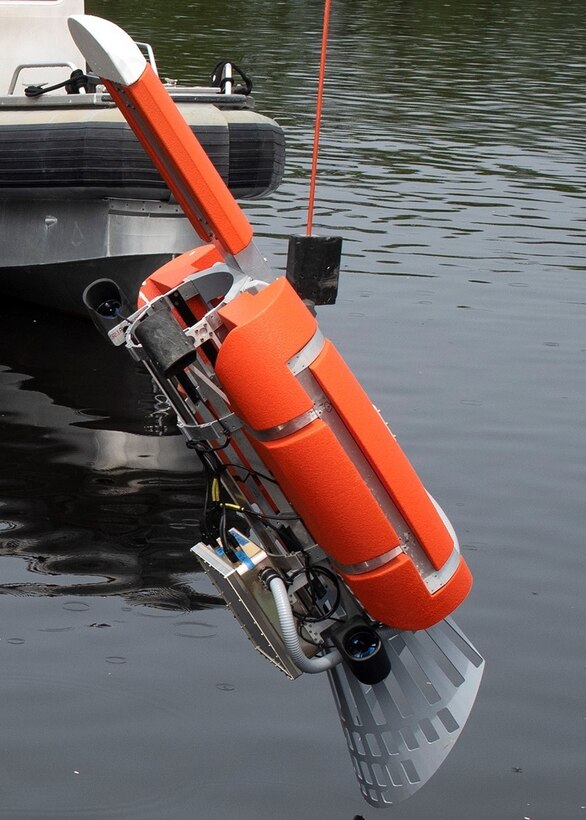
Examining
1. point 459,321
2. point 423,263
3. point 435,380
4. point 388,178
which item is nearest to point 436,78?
point 388,178

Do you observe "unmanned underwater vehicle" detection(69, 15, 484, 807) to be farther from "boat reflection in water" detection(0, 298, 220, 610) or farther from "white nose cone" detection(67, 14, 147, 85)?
"boat reflection in water" detection(0, 298, 220, 610)

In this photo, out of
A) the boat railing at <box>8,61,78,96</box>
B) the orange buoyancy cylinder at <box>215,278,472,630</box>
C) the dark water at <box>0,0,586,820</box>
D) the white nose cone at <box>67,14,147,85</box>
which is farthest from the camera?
the boat railing at <box>8,61,78,96</box>

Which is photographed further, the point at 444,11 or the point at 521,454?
the point at 444,11

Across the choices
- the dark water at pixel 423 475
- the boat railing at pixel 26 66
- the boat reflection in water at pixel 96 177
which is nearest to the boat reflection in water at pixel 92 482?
the dark water at pixel 423 475

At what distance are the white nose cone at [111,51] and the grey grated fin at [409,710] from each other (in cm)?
142

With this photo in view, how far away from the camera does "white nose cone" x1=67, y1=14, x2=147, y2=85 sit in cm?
314

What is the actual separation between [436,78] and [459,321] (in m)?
11.7

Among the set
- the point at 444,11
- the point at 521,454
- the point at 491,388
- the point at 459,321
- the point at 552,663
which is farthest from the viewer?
the point at 444,11

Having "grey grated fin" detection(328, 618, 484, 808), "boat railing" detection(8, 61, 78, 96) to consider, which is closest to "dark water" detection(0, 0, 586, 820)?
"grey grated fin" detection(328, 618, 484, 808)

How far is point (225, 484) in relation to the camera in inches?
134

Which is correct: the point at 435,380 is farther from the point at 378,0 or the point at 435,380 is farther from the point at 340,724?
the point at 378,0

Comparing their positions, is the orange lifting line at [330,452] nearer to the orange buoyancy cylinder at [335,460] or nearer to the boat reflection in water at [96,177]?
the orange buoyancy cylinder at [335,460]

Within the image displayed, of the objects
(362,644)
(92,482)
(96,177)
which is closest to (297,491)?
(362,644)

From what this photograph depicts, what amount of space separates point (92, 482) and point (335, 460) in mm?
2493
